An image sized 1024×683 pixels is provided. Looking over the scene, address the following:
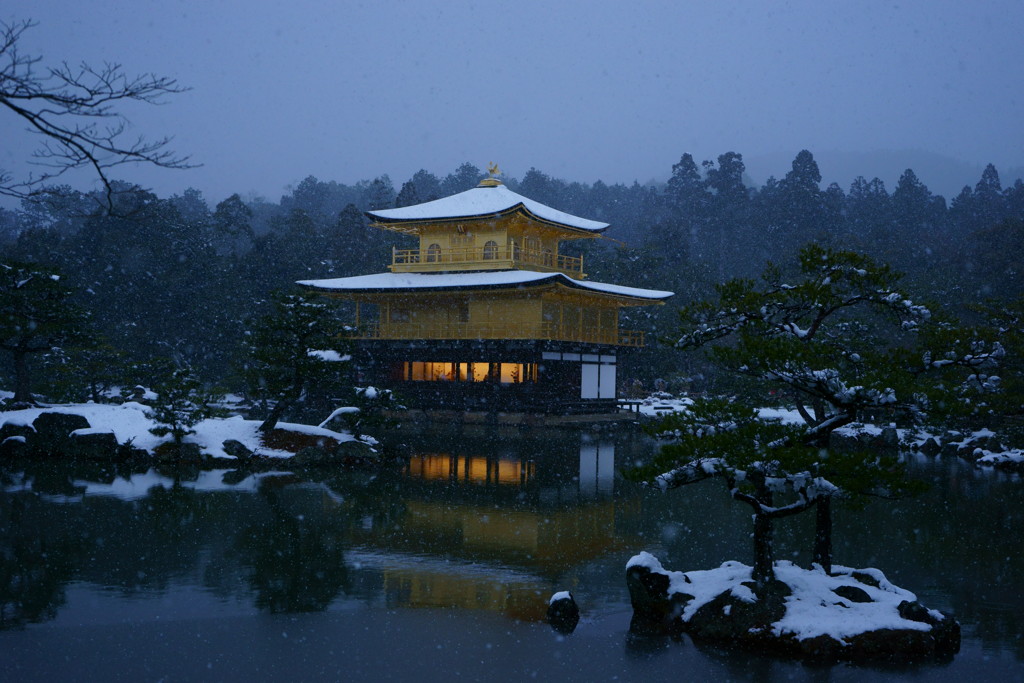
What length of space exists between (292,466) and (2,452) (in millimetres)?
6719

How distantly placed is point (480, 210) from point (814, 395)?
26607 mm

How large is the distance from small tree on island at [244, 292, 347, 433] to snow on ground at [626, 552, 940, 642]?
12876 mm

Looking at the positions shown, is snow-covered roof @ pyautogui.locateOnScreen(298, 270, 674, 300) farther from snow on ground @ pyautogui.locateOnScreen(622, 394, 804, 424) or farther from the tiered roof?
snow on ground @ pyautogui.locateOnScreen(622, 394, 804, 424)

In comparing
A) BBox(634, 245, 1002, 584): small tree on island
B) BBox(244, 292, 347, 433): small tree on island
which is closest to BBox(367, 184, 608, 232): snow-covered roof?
BBox(244, 292, 347, 433): small tree on island

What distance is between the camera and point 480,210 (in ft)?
111

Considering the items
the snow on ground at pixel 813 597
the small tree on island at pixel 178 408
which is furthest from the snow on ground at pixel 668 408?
the snow on ground at pixel 813 597

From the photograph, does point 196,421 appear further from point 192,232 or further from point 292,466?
point 192,232

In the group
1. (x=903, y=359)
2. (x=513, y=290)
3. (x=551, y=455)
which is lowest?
(x=551, y=455)

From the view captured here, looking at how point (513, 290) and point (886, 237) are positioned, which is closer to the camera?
point (513, 290)

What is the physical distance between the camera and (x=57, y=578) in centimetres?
898

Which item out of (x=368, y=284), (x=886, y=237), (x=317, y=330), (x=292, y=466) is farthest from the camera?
(x=886, y=237)

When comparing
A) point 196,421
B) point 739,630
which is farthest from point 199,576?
point 196,421

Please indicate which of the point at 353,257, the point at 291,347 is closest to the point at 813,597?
the point at 291,347

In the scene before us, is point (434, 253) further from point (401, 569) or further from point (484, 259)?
point (401, 569)
